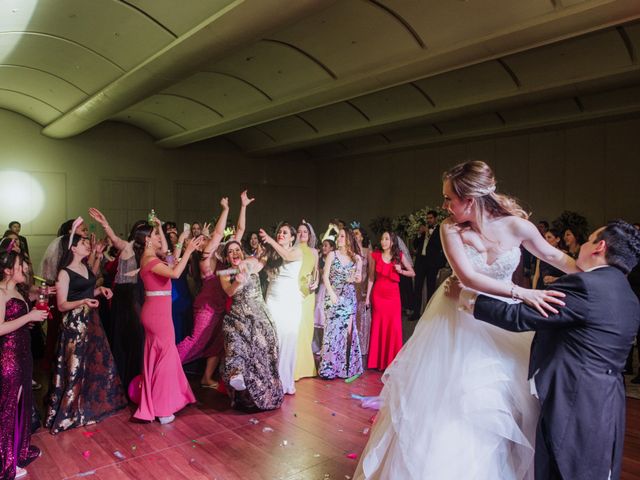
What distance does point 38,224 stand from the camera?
39.5ft

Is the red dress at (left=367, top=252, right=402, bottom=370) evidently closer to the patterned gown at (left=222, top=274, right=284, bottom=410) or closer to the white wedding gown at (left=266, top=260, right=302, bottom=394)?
the white wedding gown at (left=266, top=260, right=302, bottom=394)

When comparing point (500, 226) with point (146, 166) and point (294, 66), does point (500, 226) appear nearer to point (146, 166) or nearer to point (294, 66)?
point (294, 66)

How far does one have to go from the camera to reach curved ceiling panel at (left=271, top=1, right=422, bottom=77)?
6955 mm

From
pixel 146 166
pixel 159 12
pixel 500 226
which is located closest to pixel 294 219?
pixel 146 166

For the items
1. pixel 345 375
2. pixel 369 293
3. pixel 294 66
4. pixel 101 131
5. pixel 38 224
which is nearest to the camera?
pixel 345 375

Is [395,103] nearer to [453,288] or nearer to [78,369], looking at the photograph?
[78,369]

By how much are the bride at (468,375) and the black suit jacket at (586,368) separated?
4.2 inches

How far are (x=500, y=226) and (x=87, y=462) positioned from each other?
10.3ft

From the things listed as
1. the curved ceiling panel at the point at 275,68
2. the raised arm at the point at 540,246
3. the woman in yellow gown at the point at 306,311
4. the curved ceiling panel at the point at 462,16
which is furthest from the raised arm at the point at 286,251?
the curved ceiling panel at the point at 275,68

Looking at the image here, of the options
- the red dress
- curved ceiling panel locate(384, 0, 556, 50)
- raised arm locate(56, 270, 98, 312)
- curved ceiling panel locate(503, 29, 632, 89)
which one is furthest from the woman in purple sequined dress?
curved ceiling panel locate(503, 29, 632, 89)

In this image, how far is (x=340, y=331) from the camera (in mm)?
5547

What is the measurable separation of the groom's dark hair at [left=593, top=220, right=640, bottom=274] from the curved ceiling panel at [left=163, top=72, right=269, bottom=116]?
891cm

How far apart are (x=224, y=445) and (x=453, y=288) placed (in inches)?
88.5

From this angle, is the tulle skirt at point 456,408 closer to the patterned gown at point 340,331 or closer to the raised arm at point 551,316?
the raised arm at point 551,316
